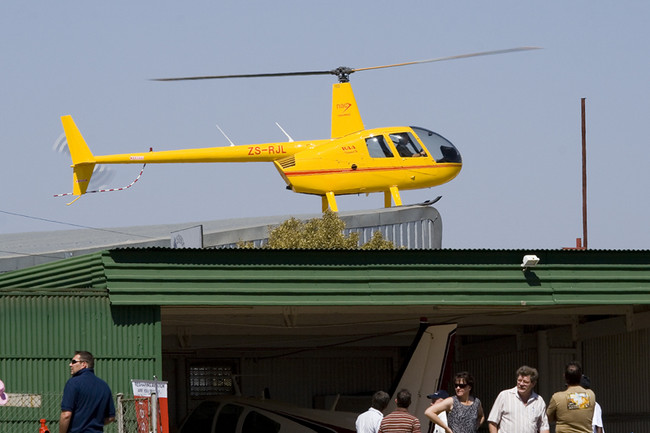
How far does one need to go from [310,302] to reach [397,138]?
1376 centimetres

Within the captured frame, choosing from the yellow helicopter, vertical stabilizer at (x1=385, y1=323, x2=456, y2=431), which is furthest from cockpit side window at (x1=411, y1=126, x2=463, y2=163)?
vertical stabilizer at (x1=385, y1=323, x2=456, y2=431)

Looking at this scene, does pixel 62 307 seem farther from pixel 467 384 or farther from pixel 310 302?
pixel 467 384

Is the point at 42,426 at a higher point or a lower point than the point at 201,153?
lower

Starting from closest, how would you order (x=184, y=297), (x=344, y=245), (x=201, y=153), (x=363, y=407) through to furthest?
1. (x=184, y=297)
2. (x=363, y=407)
3. (x=344, y=245)
4. (x=201, y=153)

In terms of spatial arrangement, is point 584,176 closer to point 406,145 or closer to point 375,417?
point 406,145

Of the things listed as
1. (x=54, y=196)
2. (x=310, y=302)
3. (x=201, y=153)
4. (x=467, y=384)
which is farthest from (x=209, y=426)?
(x=54, y=196)

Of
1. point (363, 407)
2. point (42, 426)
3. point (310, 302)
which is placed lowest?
point (363, 407)

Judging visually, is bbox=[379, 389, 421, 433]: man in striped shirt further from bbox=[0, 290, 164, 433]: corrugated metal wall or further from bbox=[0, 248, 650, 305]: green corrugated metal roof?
bbox=[0, 290, 164, 433]: corrugated metal wall

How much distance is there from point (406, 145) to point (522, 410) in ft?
56.7

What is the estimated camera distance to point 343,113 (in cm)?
2831

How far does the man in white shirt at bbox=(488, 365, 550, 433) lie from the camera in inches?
401

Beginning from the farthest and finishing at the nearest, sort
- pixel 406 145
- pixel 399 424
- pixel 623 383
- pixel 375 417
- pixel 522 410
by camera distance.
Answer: pixel 406 145, pixel 623 383, pixel 375 417, pixel 399 424, pixel 522 410

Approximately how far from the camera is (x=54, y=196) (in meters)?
30.3

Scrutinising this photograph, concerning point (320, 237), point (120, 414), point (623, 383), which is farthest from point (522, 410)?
point (320, 237)
